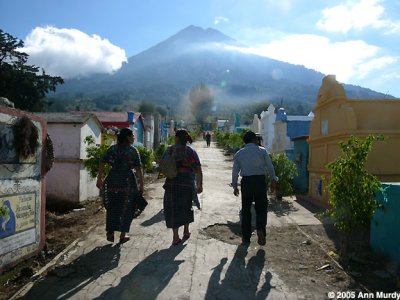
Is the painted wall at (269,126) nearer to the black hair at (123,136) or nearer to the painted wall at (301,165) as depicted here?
the painted wall at (301,165)

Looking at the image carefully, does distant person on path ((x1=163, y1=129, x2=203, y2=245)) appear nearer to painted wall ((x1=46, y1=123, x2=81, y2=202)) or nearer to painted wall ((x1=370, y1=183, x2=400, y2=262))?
painted wall ((x1=370, y1=183, x2=400, y2=262))

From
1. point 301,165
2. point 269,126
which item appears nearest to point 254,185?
point 301,165

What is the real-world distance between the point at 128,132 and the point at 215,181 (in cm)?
953

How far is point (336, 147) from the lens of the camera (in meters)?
8.62

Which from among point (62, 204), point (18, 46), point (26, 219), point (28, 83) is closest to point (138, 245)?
point (26, 219)

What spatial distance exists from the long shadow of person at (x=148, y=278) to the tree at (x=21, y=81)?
25216 millimetres

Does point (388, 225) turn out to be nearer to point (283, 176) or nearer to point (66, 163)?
point (283, 176)

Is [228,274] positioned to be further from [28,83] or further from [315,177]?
[28,83]

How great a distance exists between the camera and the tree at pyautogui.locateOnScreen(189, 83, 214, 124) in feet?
340

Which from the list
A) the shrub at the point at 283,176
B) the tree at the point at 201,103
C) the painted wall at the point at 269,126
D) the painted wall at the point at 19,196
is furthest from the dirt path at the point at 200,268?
the tree at the point at 201,103

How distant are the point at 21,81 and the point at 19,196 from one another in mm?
25269

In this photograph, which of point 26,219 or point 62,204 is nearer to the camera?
point 26,219

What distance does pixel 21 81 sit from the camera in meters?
27.0

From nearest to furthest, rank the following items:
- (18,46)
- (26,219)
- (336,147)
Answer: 1. (26,219)
2. (336,147)
3. (18,46)
